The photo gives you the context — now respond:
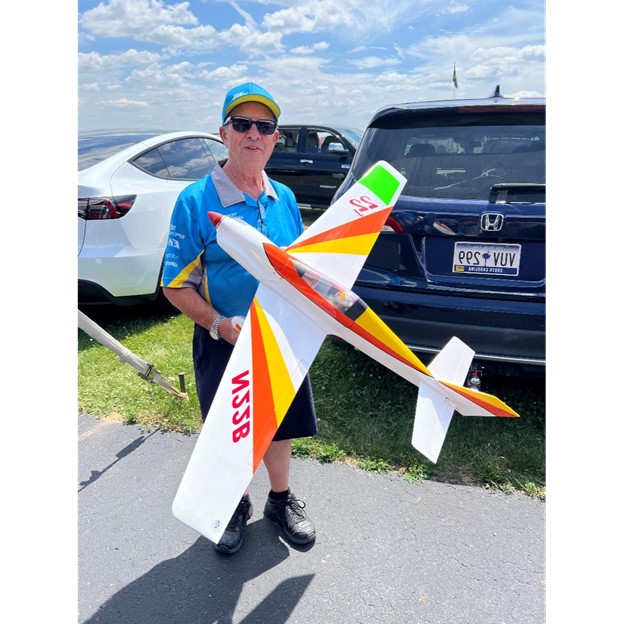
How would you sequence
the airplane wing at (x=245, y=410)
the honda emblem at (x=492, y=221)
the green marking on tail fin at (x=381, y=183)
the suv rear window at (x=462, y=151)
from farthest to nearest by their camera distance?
the suv rear window at (x=462, y=151) → the honda emblem at (x=492, y=221) → the green marking on tail fin at (x=381, y=183) → the airplane wing at (x=245, y=410)

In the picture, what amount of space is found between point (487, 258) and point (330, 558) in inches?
67.6

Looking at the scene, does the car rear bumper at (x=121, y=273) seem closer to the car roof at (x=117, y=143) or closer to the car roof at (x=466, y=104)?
the car roof at (x=117, y=143)

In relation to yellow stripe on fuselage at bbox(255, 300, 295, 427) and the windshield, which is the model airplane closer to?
yellow stripe on fuselage at bbox(255, 300, 295, 427)

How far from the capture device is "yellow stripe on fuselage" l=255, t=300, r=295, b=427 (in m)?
1.66

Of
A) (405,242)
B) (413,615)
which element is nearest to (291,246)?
(405,242)

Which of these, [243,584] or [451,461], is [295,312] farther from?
[451,461]

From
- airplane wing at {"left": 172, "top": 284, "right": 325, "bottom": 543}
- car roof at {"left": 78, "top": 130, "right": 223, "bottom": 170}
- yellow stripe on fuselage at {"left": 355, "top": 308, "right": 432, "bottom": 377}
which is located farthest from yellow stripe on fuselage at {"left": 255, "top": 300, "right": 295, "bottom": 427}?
car roof at {"left": 78, "top": 130, "right": 223, "bottom": 170}

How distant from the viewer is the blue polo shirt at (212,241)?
1.91 meters

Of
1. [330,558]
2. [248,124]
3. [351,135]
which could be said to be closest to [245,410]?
[330,558]

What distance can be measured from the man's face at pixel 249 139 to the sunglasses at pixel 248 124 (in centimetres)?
1

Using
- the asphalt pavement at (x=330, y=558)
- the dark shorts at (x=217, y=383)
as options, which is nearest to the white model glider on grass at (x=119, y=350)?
the asphalt pavement at (x=330, y=558)

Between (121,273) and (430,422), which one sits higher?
(121,273)

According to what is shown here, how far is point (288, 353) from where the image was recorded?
5.82ft

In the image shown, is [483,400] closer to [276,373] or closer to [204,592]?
[276,373]
